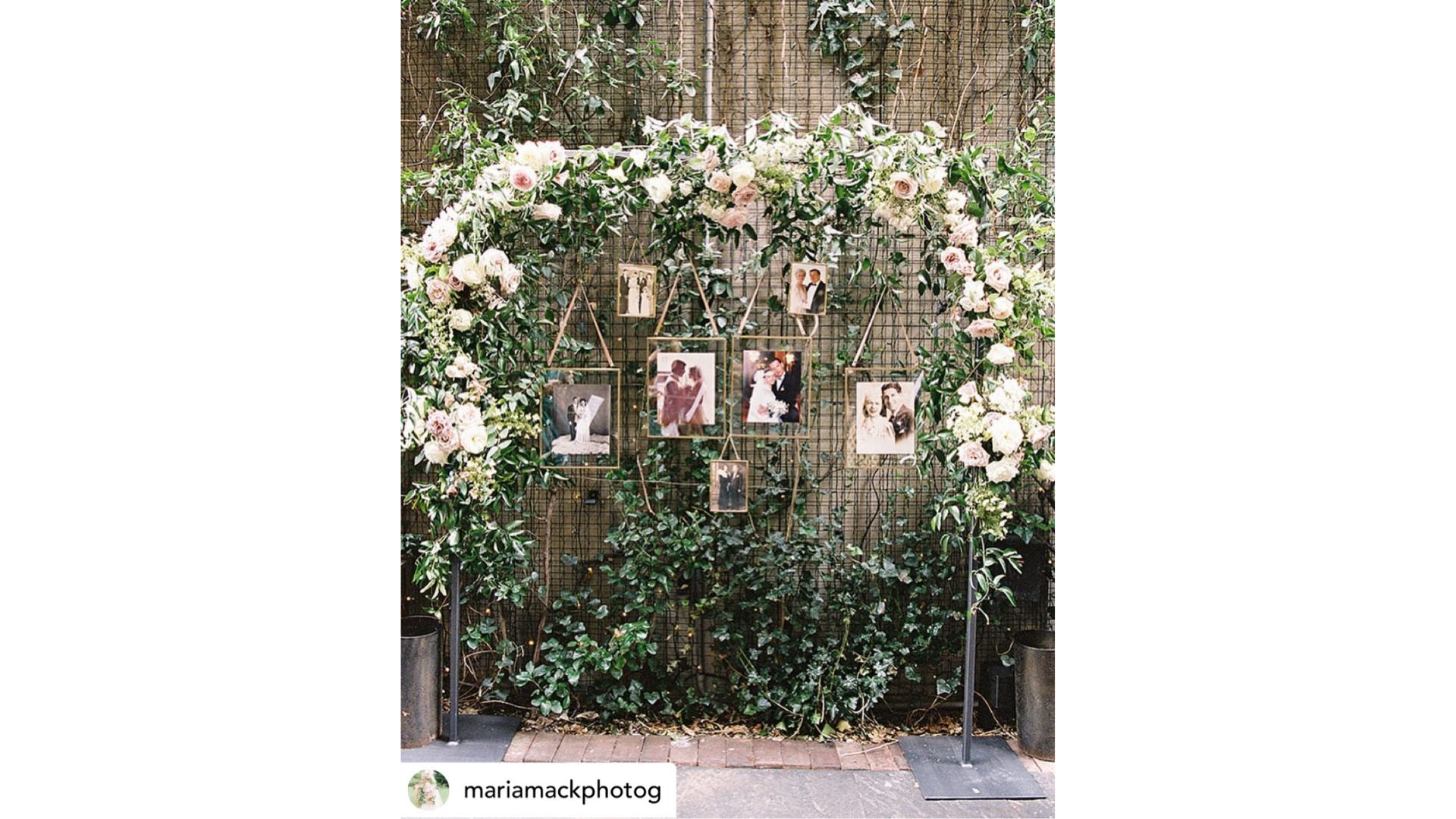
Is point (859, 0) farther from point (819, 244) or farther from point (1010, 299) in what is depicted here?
point (1010, 299)

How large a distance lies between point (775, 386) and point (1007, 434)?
2.05ft

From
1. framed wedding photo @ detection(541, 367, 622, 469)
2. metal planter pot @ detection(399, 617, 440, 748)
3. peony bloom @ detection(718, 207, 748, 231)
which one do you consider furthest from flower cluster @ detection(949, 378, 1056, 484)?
metal planter pot @ detection(399, 617, 440, 748)

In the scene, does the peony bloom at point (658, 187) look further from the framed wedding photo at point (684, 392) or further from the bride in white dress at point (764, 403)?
the bride in white dress at point (764, 403)

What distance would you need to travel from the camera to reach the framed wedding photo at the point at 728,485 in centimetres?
220

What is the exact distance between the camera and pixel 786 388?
216 centimetres

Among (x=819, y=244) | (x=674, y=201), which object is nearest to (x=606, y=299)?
(x=674, y=201)

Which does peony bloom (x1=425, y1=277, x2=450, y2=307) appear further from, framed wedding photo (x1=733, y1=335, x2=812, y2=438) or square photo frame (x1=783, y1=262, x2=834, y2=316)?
square photo frame (x1=783, y1=262, x2=834, y2=316)

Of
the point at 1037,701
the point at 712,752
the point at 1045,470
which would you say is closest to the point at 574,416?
the point at 712,752

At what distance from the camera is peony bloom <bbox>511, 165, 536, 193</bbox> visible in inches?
76.3

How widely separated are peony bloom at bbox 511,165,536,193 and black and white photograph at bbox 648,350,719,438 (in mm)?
575

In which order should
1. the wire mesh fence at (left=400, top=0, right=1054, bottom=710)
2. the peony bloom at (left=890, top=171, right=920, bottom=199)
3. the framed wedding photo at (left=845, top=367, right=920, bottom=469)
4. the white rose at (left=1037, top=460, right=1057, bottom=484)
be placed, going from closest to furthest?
the peony bloom at (left=890, top=171, right=920, bottom=199)
the white rose at (left=1037, top=460, right=1057, bottom=484)
the framed wedding photo at (left=845, top=367, right=920, bottom=469)
the wire mesh fence at (left=400, top=0, right=1054, bottom=710)

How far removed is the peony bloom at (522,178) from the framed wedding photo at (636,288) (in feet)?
1.14
